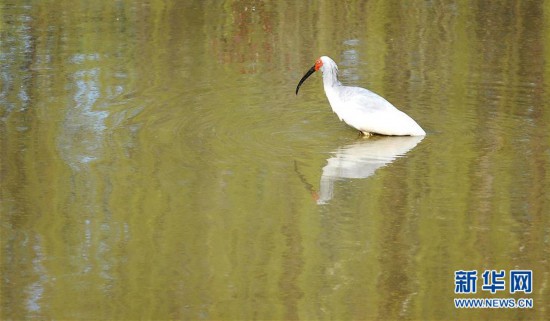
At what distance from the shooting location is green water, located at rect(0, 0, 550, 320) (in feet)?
23.4

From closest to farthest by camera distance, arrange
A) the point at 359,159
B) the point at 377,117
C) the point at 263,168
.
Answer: the point at 263,168 → the point at 359,159 → the point at 377,117

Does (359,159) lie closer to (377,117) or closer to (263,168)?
(377,117)

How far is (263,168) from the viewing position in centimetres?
916

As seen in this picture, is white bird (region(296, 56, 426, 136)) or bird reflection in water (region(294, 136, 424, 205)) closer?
bird reflection in water (region(294, 136, 424, 205))

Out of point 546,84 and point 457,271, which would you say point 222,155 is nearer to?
point 457,271

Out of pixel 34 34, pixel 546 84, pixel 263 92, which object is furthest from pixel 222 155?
pixel 34 34

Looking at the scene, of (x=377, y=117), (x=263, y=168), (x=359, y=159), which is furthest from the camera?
(x=377, y=117)

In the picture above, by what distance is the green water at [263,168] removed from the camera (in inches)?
281

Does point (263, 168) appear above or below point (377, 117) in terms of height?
below

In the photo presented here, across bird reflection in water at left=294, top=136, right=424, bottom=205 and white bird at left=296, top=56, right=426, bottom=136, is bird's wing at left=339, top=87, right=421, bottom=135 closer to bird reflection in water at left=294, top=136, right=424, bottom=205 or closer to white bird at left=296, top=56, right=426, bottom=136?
white bird at left=296, top=56, right=426, bottom=136

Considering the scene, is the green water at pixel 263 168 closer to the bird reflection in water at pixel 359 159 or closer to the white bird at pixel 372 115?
the bird reflection in water at pixel 359 159

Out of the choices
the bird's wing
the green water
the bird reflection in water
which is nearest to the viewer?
the green water

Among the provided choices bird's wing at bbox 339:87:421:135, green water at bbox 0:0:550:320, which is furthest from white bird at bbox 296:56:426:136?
green water at bbox 0:0:550:320

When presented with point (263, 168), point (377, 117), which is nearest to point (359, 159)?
point (377, 117)
